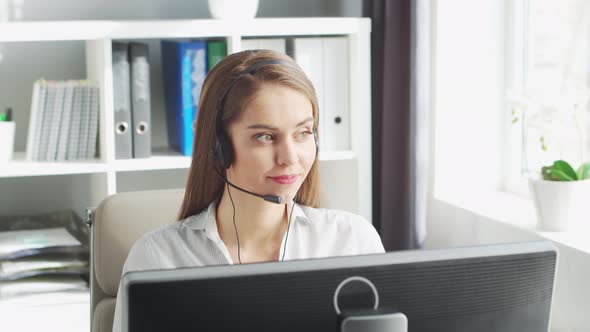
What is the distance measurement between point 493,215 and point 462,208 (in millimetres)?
144

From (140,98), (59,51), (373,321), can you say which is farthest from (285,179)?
(59,51)

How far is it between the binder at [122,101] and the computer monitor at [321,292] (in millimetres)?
1627

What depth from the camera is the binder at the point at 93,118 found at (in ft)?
8.07

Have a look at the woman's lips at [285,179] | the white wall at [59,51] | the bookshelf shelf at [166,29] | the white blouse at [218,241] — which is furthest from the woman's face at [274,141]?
the white wall at [59,51]

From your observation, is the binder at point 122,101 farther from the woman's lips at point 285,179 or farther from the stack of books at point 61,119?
the woman's lips at point 285,179

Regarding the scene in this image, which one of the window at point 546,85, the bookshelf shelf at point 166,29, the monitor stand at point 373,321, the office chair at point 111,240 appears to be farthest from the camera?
the bookshelf shelf at point 166,29

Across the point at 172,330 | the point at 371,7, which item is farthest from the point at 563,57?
the point at 172,330

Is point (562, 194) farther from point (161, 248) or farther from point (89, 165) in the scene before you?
point (89, 165)

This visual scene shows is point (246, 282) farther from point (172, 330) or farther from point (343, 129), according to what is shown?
point (343, 129)

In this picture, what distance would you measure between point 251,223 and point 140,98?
1094mm

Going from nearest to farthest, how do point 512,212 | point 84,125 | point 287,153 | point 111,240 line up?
point 287,153 < point 111,240 < point 512,212 < point 84,125

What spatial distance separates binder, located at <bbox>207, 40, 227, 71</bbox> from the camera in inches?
97.4

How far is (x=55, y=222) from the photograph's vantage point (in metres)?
2.66

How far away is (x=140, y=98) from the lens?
2432 mm
